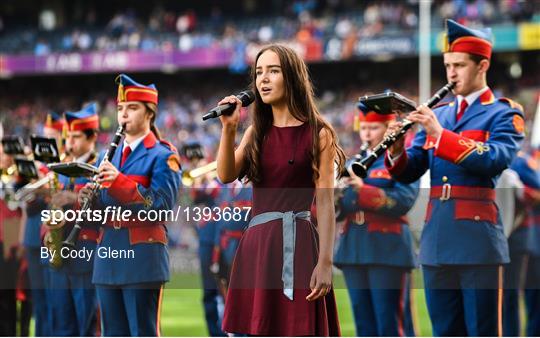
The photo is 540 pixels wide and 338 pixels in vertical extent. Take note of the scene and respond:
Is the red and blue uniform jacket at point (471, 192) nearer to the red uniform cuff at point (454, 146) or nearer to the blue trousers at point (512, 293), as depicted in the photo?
the red uniform cuff at point (454, 146)

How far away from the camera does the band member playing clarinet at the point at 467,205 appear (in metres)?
5.30

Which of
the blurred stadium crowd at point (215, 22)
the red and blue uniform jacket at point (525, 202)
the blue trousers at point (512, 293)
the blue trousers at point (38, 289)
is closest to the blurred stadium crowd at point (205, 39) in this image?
the blurred stadium crowd at point (215, 22)

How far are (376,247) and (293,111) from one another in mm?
2483

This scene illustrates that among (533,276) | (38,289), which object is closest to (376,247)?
(533,276)

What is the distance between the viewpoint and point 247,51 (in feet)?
102

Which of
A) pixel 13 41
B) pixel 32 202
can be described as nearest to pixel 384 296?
pixel 32 202

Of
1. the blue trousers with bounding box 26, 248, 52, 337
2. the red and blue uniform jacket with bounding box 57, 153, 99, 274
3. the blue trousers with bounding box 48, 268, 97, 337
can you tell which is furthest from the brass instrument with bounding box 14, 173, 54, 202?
the blue trousers with bounding box 48, 268, 97, 337

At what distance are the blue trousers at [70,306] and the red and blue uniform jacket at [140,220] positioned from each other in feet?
2.76

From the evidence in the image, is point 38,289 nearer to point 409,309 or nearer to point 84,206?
point 84,206

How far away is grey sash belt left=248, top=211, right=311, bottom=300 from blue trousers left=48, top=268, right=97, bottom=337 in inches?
95.0

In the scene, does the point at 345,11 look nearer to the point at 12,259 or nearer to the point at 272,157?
the point at 12,259

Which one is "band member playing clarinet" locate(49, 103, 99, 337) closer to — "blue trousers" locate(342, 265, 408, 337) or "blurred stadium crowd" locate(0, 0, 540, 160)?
"blue trousers" locate(342, 265, 408, 337)

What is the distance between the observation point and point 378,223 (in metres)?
6.81

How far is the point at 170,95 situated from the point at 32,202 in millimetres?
27767
